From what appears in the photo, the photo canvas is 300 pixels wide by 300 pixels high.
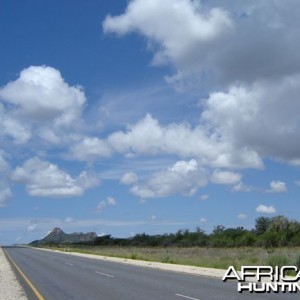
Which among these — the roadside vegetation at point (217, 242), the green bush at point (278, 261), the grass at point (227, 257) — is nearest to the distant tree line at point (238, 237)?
the roadside vegetation at point (217, 242)

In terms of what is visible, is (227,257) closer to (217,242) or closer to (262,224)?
(217,242)

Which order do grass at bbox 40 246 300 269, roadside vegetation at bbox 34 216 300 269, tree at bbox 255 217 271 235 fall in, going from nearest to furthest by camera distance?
1. grass at bbox 40 246 300 269
2. roadside vegetation at bbox 34 216 300 269
3. tree at bbox 255 217 271 235

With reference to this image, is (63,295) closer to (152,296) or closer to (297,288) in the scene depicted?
(152,296)

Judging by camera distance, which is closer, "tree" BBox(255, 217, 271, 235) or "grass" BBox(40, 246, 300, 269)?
"grass" BBox(40, 246, 300, 269)

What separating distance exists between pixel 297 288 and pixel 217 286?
311 cm

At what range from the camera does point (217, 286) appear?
21.3 meters

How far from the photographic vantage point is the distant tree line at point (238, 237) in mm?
92000

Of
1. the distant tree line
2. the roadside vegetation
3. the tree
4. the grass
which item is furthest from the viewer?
the tree

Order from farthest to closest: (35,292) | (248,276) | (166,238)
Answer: (166,238) → (248,276) → (35,292)

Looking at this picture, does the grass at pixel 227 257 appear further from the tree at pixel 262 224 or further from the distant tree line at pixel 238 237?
the tree at pixel 262 224

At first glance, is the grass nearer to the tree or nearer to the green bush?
the green bush

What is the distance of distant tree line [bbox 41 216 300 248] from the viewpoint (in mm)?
92000

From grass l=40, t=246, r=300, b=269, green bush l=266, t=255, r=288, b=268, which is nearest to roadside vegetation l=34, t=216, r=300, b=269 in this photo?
grass l=40, t=246, r=300, b=269

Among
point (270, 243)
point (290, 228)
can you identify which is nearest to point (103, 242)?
point (290, 228)
